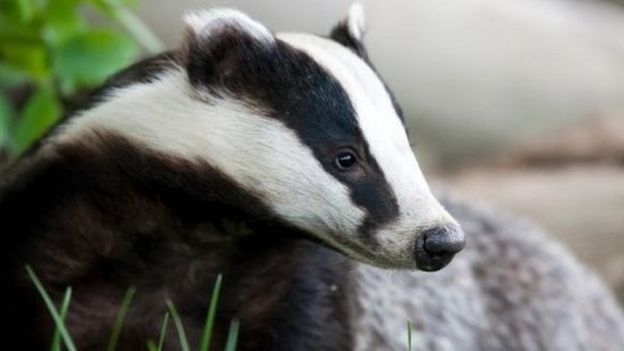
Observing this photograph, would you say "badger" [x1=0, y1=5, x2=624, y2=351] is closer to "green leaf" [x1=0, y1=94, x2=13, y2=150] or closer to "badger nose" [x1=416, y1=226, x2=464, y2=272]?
"badger nose" [x1=416, y1=226, x2=464, y2=272]

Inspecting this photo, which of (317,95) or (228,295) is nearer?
(317,95)

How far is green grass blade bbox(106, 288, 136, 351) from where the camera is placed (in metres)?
4.17

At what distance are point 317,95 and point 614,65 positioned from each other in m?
5.07

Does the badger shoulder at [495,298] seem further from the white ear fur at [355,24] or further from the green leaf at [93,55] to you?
the green leaf at [93,55]

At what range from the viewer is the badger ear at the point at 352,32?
4.32 metres

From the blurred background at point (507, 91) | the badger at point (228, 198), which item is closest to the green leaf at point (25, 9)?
the badger at point (228, 198)

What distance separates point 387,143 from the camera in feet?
Answer: 13.1

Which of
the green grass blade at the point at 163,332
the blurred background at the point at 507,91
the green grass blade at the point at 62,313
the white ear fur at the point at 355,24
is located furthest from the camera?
the blurred background at the point at 507,91

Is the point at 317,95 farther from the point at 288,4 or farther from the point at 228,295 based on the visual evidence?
the point at 288,4

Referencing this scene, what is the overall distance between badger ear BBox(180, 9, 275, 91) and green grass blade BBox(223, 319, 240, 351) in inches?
21.8

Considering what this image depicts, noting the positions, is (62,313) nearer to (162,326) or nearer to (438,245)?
(162,326)

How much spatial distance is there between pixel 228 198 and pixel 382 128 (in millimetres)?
397

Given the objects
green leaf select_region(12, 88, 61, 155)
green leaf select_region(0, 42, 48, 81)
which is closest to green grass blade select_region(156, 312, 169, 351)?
green leaf select_region(12, 88, 61, 155)

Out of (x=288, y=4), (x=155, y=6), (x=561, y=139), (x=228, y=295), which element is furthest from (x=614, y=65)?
(x=228, y=295)
